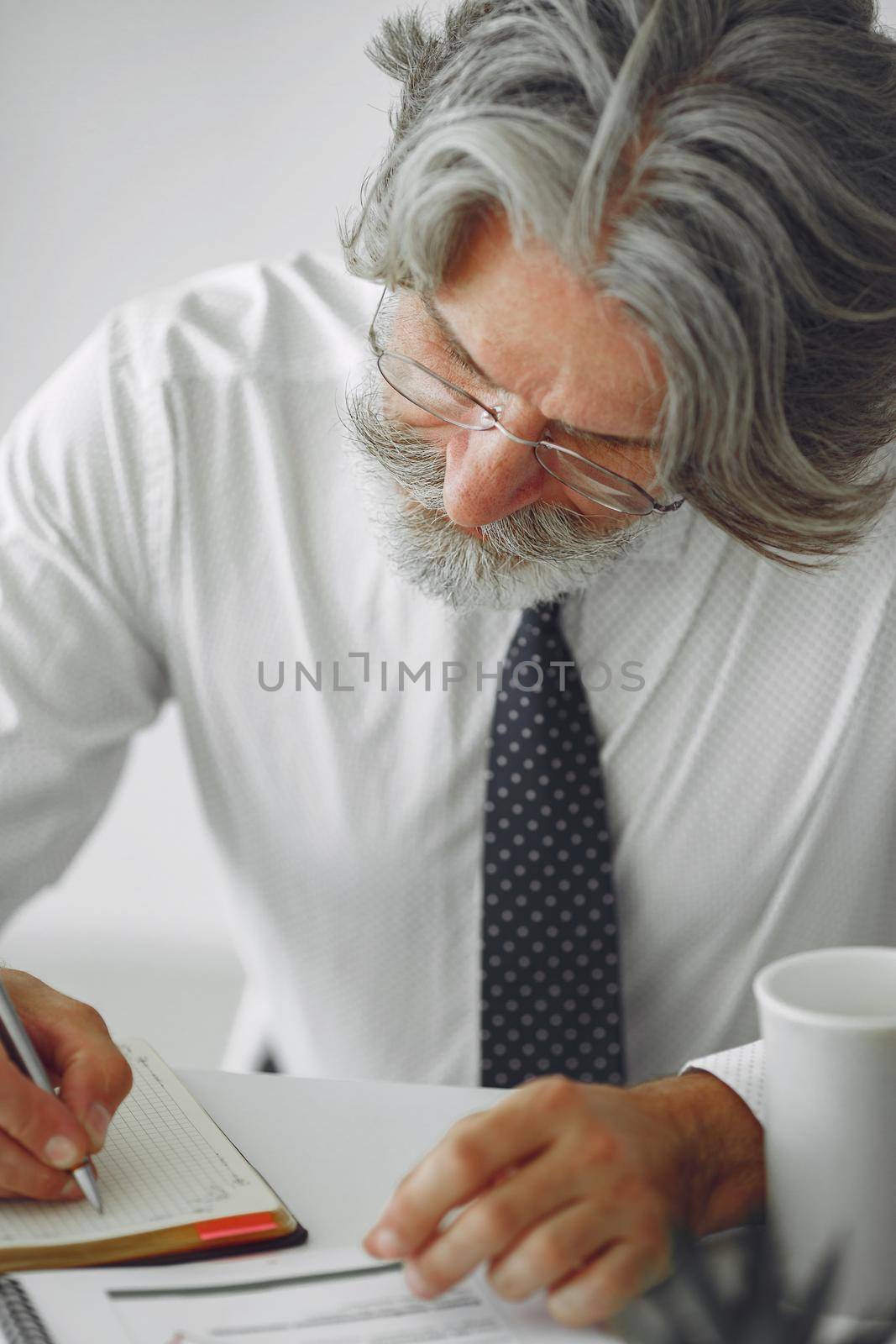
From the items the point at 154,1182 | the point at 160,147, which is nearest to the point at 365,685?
the point at 154,1182

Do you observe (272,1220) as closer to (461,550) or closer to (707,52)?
(461,550)

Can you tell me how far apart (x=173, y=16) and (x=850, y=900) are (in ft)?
5.68

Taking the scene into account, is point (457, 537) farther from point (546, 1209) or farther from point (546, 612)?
point (546, 1209)

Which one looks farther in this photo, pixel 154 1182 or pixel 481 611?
pixel 481 611

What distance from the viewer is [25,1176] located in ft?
2.35

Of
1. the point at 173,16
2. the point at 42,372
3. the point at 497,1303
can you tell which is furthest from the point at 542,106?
the point at 42,372

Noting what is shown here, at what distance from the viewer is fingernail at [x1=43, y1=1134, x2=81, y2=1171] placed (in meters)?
0.72

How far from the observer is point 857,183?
879mm

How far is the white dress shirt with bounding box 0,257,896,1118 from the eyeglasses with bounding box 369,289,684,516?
22cm

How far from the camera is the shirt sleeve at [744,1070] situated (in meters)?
0.84

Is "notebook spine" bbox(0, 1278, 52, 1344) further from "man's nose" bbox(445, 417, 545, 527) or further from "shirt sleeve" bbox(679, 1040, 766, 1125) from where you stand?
"man's nose" bbox(445, 417, 545, 527)

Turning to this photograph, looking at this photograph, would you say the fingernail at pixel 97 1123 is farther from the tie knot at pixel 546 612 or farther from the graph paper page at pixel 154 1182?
the tie knot at pixel 546 612

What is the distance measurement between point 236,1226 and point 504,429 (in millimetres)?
550

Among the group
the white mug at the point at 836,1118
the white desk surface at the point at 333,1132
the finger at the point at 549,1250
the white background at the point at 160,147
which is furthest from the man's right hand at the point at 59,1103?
the white background at the point at 160,147
